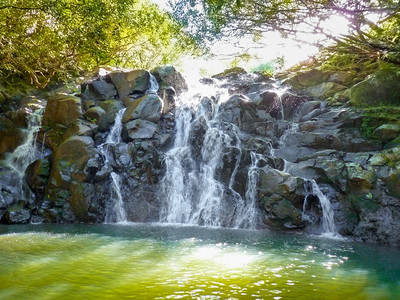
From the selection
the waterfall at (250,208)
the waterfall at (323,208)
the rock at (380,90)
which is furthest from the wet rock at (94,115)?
the rock at (380,90)

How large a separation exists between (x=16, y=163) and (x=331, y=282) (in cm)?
1280

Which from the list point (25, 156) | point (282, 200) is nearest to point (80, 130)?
point (25, 156)

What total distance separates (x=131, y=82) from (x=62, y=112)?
155 inches

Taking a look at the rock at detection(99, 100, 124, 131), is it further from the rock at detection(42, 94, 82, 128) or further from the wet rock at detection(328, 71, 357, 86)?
the wet rock at detection(328, 71, 357, 86)

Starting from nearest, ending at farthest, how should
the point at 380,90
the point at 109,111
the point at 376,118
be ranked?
the point at 376,118 < the point at 380,90 < the point at 109,111

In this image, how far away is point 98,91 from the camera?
52.6ft

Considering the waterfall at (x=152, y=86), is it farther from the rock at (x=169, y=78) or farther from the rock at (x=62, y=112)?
the rock at (x=62, y=112)

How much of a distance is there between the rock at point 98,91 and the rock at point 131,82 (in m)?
0.40

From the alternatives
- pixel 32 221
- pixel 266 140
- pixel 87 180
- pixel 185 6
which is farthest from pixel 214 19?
pixel 32 221

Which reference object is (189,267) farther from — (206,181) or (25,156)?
(25,156)

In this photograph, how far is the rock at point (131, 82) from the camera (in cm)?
1588

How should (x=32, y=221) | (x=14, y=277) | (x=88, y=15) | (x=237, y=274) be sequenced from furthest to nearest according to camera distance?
1. (x=32, y=221)
2. (x=88, y=15)
3. (x=237, y=274)
4. (x=14, y=277)

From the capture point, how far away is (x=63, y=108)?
13.6 m

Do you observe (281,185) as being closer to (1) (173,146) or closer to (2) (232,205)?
(2) (232,205)
